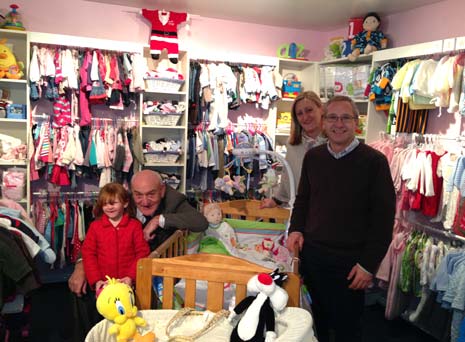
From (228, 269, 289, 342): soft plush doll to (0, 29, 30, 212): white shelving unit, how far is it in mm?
2925

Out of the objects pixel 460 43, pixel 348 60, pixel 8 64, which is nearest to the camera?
pixel 460 43

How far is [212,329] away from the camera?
1.60 metres

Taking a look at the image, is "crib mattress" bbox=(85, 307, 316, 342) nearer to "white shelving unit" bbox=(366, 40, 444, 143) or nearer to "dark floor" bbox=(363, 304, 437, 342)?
"dark floor" bbox=(363, 304, 437, 342)

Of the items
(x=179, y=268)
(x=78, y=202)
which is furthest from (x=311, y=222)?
(x=78, y=202)

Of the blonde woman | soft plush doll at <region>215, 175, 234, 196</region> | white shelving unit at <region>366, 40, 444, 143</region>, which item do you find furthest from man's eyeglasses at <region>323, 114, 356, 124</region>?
white shelving unit at <region>366, 40, 444, 143</region>

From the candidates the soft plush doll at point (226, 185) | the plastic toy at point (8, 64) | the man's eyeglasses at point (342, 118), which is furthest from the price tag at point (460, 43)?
the plastic toy at point (8, 64)

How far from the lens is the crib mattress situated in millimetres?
1461

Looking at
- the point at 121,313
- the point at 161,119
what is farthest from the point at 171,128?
the point at 121,313

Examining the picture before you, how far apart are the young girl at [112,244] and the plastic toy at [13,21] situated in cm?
236

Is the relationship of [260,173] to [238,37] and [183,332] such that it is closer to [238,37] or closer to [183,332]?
[238,37]

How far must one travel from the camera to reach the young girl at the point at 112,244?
2.09m

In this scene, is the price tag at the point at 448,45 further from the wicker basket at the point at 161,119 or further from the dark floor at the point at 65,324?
the wicker basket at the point at 161,119

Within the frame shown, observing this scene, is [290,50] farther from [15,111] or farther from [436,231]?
[15,111]

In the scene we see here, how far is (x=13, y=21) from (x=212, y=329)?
3382 mm
